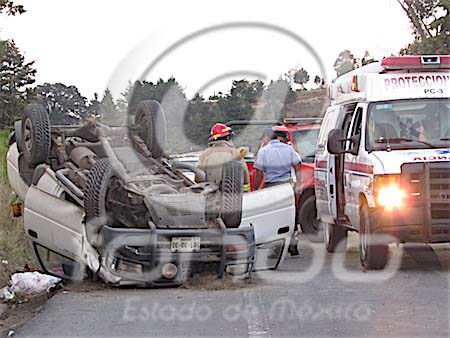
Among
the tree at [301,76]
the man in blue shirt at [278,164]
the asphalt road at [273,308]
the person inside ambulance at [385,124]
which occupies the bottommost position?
the asphalt road at [273,308]

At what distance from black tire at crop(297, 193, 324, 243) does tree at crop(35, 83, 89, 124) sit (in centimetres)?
411

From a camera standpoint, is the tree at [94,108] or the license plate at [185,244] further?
the tree at [94,108]

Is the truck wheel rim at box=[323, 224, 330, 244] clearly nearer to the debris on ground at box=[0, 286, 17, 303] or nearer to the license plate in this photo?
the license plate

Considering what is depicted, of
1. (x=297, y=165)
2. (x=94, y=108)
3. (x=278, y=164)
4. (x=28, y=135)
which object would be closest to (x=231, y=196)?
(x=278, y=164)

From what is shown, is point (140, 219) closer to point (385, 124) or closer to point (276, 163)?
point (276, 163)

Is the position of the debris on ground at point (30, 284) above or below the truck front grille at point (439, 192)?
below

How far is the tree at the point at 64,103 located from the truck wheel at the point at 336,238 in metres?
4.68

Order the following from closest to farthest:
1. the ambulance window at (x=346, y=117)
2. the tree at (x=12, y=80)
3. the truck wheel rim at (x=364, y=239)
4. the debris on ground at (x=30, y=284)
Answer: the debris on ground at (x=30, y=284) → the truck wheel rim at (x=364, y=239) → the ambulance window at (x=346, y=117) → the tree at (x=12, y=80)

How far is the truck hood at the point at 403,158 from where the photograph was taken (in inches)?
417

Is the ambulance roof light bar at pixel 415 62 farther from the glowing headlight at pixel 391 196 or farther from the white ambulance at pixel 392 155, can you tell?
the glowing headlight at pixel 391 196

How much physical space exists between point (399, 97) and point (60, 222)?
14.8 feet

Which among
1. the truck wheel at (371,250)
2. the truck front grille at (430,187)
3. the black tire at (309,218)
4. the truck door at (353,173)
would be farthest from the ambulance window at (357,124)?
the black tire at (309,218)

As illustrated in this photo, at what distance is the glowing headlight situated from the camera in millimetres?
10562

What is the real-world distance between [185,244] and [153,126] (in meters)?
3.47
